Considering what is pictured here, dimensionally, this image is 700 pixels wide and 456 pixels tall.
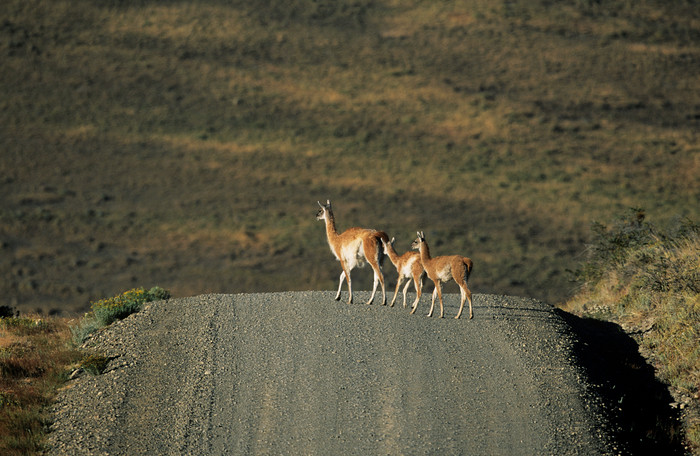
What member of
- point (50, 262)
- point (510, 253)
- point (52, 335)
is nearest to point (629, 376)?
point (52, 335)

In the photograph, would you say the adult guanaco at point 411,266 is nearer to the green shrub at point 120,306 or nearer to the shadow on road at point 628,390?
the shadow on road at point 628,390

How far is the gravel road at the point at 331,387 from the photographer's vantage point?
504 inches

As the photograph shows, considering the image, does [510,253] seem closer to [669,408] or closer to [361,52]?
[361,52]

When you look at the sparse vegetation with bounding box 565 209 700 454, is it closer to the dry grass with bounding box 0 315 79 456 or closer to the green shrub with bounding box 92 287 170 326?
the dry grass with bounding box 0 315 79 456

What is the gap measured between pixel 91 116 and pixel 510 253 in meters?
34.7

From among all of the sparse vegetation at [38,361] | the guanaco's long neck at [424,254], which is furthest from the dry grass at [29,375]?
the guanaco's long neck at [424,254]

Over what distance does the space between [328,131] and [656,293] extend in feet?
146

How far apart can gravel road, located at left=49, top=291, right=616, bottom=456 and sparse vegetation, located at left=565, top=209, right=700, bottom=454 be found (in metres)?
2.14

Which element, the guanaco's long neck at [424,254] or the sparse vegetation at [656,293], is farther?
the guanaco's long neck at [424,254]

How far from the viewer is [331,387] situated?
14430mm

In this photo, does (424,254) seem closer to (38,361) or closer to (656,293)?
(656,293)

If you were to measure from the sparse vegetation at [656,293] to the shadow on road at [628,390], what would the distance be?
0.29 metres

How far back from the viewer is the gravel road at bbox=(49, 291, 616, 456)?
12.8m

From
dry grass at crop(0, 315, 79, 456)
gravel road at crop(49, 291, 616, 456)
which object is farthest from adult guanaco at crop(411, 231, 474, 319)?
dry grass at crop(0, 315, 79, 456)
